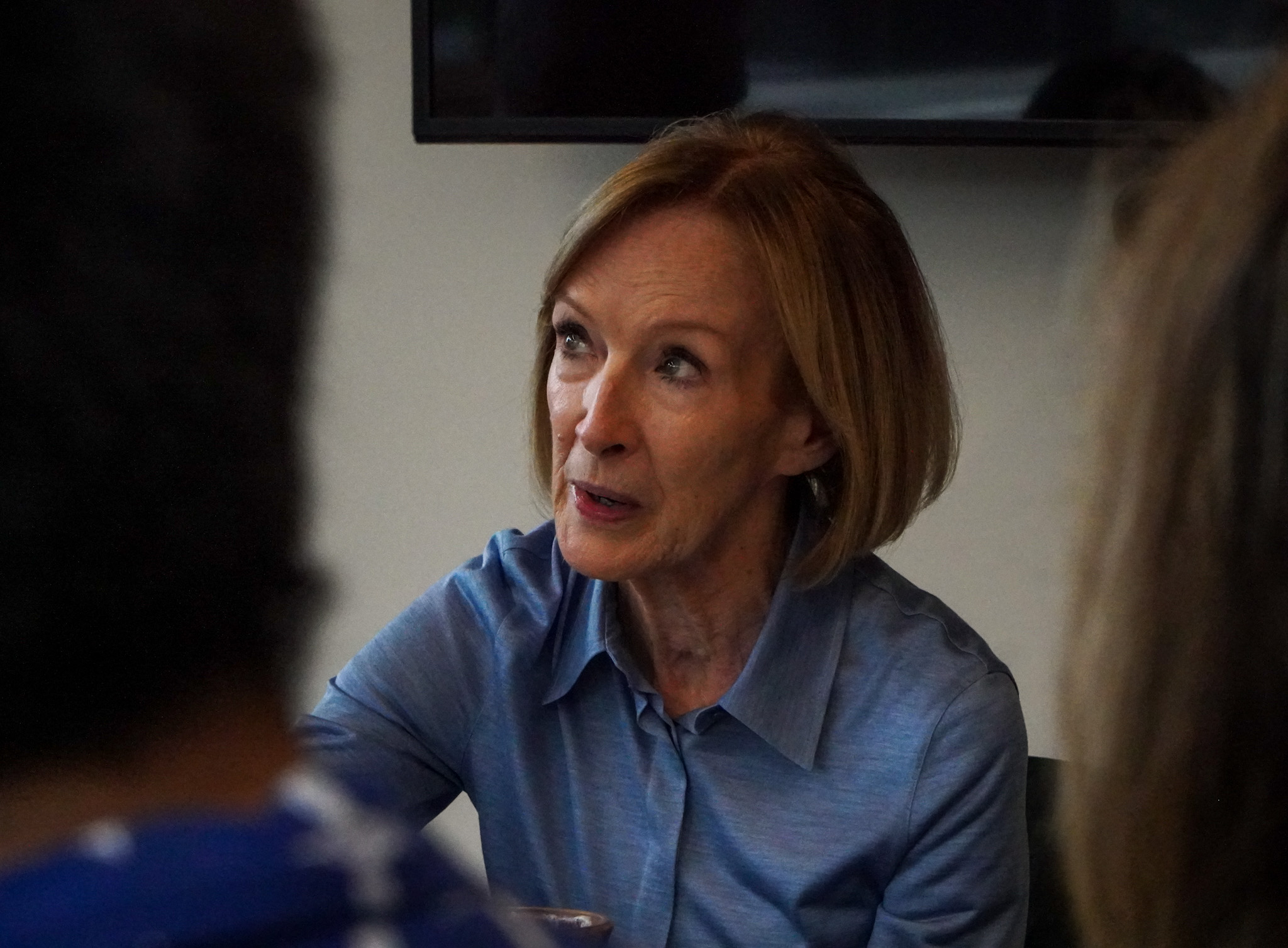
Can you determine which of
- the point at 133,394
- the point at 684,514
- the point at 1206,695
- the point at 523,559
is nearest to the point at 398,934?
the point at 133,394

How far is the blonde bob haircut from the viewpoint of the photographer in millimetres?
1497

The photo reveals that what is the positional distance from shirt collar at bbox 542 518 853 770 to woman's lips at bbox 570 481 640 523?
11 centimetres

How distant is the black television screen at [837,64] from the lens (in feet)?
7.10

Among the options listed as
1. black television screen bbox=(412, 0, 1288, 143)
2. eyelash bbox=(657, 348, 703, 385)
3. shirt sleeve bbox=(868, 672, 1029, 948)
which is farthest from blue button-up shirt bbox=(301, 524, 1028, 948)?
black television screen bbox=(412, 0, 1288, 143)

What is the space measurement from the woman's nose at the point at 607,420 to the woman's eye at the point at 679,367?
4 centimetres

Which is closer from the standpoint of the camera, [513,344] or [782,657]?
[782,657]

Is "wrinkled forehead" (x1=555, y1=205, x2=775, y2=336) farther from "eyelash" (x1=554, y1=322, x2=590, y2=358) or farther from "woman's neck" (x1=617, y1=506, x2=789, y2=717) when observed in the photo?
"woman's neck" (x1=617, y1=506, x2=789, y2=717)

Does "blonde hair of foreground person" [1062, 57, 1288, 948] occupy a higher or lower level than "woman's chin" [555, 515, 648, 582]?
higher

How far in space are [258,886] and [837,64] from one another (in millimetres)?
1975

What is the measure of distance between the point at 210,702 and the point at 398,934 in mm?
96

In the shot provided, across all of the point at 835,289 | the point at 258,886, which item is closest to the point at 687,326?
the point at 835,289

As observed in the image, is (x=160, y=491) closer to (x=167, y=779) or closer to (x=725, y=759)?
(x=167, y=779)

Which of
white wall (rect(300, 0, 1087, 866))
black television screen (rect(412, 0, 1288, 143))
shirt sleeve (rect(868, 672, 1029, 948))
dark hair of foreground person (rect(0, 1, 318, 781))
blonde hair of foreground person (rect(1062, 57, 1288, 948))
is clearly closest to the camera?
dark hair of foreground person (rect(0, 1, 318, 781))

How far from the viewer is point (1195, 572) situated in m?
0.58
